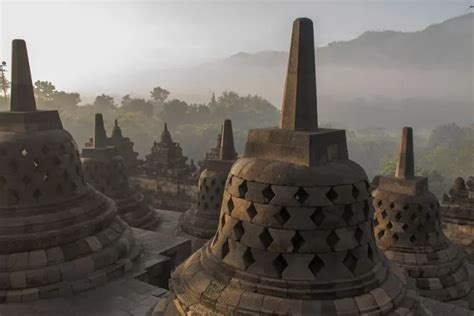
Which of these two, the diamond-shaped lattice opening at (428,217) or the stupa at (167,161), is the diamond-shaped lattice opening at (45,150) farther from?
the stupa at (167,161)

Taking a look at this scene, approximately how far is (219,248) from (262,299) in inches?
35.9

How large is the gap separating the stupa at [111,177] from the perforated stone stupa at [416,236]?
8.98m

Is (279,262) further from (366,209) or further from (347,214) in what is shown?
(366,209)

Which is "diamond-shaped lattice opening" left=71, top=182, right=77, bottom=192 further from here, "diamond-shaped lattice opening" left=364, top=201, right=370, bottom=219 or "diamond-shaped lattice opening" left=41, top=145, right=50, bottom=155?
"diamond-shaped lattice opening" left=364, top=201, right=370, bottom=219

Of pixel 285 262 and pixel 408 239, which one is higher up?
pixel 285 262

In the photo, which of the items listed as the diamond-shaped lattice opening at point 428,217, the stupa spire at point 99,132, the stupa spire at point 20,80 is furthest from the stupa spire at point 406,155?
the stupa spire at point 99,132

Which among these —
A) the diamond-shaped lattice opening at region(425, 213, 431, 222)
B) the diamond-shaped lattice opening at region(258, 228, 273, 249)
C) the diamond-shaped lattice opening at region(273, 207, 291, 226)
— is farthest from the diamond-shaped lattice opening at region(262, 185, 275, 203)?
the diamond-shaped lattice opening at region(425, 213, 431, 222)

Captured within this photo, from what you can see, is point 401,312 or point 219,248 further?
point 219,248

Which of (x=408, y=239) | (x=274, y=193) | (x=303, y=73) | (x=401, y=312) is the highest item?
(x=303, y=73)

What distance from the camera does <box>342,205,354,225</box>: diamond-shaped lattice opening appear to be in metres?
4.50

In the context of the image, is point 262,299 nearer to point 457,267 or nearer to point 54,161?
point 54,161

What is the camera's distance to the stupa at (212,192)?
13086 mm

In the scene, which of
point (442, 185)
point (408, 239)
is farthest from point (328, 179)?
point (442, 185)

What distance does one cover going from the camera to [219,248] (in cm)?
494
